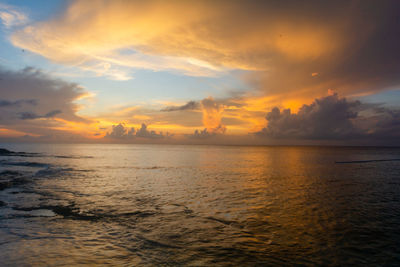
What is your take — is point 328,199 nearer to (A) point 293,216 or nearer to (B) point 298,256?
(A) point 293,216

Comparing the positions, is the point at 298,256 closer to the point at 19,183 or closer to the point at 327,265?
the point at 327,265

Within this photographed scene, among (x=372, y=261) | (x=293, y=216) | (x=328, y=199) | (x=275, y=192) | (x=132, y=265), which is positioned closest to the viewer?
(x=132, y=265)

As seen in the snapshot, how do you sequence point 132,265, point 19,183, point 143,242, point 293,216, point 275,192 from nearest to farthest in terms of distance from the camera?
point 132,265
point 143,242
point 293,216
point 275,192
point 19,183

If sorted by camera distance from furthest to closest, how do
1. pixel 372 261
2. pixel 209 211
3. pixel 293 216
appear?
1. pixel 209 211
2. pixel 293 216
3. pixel 372 261

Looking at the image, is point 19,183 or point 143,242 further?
point 19,183

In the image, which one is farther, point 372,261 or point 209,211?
point 209,211

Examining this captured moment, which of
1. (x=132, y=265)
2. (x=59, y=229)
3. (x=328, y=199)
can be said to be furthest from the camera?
(x=328, y=199)

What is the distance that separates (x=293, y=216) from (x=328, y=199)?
8.00 m

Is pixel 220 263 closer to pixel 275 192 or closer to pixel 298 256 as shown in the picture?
pixel 298 256

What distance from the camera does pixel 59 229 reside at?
13258 mm

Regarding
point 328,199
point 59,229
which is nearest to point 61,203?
point 59,229

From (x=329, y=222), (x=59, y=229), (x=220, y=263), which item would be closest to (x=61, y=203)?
(x=59, y=229)

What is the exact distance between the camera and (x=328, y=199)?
2245 cm

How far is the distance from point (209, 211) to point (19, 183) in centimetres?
2566
